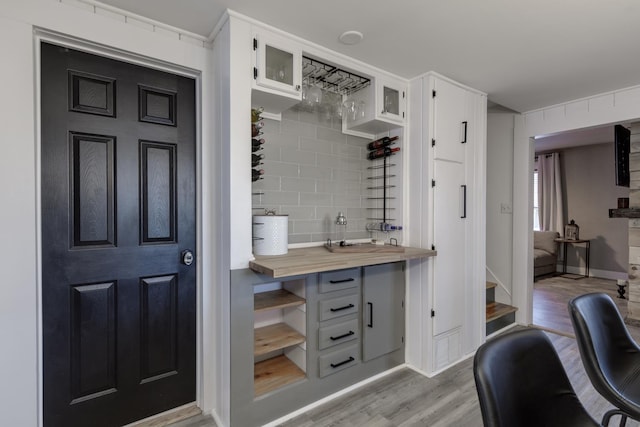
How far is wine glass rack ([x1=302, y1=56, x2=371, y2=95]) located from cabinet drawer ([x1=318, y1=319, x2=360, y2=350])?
1741 mm

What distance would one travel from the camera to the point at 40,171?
157cm

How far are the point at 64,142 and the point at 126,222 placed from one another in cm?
50

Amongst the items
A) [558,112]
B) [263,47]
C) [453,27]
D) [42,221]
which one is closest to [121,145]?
[42,221]

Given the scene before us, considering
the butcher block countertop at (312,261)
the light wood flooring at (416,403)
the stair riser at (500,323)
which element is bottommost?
the light wood flooring at (416,403)

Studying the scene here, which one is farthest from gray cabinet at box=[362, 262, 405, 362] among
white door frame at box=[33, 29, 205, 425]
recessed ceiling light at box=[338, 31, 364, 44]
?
recessed ceiling light at box=[338, 31, 364, 44]

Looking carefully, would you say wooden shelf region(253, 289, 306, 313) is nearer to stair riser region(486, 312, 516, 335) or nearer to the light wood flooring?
the light wood flooring

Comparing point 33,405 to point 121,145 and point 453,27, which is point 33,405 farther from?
point 453,27

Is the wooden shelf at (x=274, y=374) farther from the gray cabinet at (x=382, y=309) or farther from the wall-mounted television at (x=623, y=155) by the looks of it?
the wall-mounted television at (x=623, y=155)

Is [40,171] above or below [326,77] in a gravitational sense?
below

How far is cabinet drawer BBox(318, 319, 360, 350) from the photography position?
208 centimetres

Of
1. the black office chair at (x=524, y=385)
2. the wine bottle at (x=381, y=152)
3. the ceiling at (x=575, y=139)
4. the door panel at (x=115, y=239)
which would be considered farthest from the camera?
the ceiling at (x=575, y=139)

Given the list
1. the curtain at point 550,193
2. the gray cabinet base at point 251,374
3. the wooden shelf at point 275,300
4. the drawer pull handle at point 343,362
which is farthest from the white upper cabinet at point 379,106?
the curtain at point 550,193

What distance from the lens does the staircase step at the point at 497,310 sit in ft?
10.6

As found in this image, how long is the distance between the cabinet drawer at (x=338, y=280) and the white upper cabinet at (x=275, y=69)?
1.16 meters
